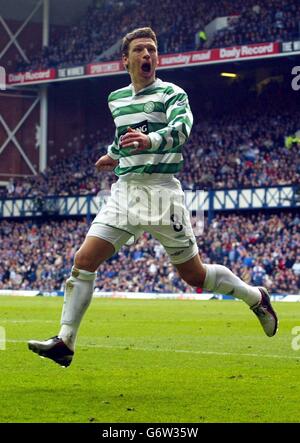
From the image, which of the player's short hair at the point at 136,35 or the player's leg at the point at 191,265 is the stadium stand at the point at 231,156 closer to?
the player's leg at the point at 191,265

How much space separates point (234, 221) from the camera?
147 ft

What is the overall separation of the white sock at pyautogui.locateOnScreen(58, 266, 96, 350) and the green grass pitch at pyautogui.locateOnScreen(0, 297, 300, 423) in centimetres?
60

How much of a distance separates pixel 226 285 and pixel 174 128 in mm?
1830

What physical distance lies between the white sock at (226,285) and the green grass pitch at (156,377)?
2.75 ft

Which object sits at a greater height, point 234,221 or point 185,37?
point 185,37

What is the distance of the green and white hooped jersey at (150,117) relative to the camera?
10172 mm

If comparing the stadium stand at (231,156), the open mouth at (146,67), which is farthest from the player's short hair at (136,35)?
the stadium stand at (231,156)

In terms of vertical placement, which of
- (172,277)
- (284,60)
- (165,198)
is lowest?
(172,277)

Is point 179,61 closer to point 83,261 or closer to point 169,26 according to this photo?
point 169,26

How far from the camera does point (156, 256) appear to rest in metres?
44.5

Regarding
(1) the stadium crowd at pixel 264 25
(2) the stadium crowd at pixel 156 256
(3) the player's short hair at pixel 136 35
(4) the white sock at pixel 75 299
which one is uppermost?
(1) the stadium crowd at pixel 264 25
